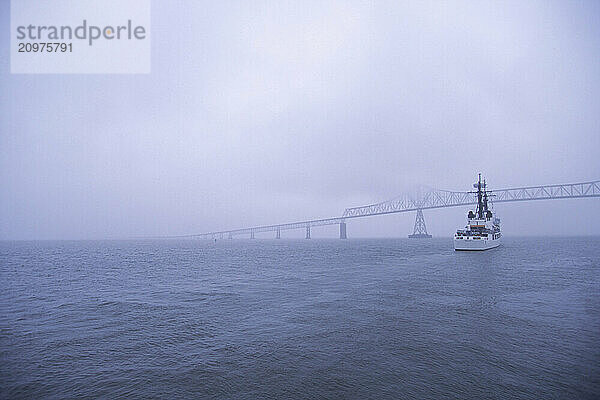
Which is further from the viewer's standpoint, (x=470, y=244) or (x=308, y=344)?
(x=470, y=244)

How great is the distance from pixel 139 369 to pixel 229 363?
130 inches

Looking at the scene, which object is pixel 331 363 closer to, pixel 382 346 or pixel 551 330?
pixel 382 346

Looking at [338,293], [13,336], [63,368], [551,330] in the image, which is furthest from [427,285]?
[13,336]

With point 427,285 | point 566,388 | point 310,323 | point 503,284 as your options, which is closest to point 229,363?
point 310,323

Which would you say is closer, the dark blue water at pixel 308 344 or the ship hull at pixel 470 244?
the dark blue water at pixel 308 344

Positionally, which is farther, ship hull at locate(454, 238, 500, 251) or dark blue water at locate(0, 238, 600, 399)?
ship hull at locate(454, 238, 500, 251)

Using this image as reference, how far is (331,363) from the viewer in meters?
11.3

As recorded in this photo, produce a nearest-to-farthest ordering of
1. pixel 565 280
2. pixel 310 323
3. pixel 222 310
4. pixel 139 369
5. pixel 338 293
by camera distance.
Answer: pixel 139 369, pixel 310 323, pixel 222 310, pixel 338 293, pixel 565 280

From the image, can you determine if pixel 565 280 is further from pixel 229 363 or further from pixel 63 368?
pixel 63 368

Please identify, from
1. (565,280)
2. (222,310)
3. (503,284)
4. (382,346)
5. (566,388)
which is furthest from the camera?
(565,280)

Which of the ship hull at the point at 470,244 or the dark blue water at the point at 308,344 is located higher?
the dark blue water at the point at 308,344

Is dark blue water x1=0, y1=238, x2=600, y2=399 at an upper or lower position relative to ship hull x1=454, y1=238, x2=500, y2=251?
upper

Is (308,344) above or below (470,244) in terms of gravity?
above

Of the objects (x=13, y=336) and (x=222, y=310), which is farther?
(x=222, y=310)
